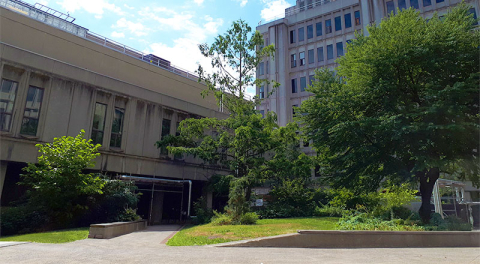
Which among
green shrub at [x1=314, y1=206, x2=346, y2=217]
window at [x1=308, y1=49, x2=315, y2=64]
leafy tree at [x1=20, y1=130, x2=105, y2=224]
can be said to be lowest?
green shrub at [x1=314, y1=206, x2=346, y2=217]

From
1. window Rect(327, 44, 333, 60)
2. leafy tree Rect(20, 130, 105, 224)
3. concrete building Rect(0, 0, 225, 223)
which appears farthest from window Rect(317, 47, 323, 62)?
leafy tree Rect(20, 130, 105, 224)

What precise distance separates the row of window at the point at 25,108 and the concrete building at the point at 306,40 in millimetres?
29733

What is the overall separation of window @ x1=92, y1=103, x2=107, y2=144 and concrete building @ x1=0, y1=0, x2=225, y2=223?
7 cm

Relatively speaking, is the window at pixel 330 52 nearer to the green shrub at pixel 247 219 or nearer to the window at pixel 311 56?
the window at pixel 311 56

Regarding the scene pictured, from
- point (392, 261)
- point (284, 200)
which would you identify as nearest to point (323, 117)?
point (284, 200)

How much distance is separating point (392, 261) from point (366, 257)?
29.2 inches

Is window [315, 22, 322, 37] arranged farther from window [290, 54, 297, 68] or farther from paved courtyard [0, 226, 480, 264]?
paved courtyard [0, 226, 480, 264]

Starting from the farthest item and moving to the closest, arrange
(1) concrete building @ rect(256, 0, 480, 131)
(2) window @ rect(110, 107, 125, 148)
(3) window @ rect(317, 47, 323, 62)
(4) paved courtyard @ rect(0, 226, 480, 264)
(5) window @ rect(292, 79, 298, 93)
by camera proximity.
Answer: (5) window @ rect(292, 79, 298, 93) < (3) window @ rect(317, 47, 323, 62) < (1) concrete building @ rect(256, 0, 480, 131) < (2) window @ rect(110, 107, 125, 148) < (4) paved courtyard @ rect(0, 226, 480, 264)

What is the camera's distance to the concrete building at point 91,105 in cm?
1928

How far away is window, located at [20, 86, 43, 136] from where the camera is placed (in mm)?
19453

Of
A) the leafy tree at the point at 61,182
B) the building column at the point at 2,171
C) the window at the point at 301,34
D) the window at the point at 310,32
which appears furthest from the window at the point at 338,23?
the building column at the point at 2,171

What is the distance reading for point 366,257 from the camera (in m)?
8.54

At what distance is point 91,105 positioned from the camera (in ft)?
73.4

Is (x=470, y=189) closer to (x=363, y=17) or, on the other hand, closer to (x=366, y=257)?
(x=363, y=17)
